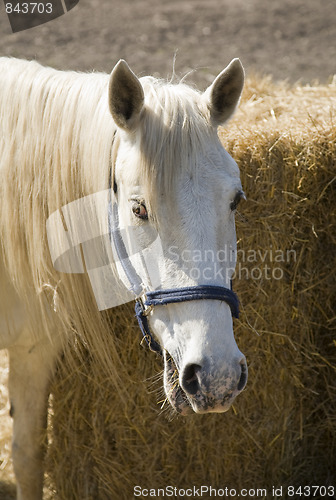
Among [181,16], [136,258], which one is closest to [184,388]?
[136,258]

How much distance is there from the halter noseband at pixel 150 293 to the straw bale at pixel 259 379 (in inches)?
30.1

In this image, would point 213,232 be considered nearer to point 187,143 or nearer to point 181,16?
point 187,143

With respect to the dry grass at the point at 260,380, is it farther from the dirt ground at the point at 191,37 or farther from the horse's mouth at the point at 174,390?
the dirt ground at the point at 191,37

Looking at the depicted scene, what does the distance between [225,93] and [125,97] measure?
338 mm

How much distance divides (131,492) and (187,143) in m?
1.88

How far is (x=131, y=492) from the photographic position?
281cm

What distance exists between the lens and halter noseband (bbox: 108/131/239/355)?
165cm

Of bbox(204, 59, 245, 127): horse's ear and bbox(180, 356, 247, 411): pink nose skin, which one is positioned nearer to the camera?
bbox(180, 356, 247, 411): pink nose skin

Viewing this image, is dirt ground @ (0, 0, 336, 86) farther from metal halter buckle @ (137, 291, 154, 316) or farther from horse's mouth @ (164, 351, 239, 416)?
horse's mouth @ (164, 351, 239, 416)

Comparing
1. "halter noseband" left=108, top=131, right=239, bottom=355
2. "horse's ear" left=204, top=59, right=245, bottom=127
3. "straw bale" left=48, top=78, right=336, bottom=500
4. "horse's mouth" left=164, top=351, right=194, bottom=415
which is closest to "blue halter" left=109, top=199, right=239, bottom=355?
"halter noseband" left=108, top=131, right=239, bottom=355

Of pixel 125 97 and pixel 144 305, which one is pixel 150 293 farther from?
pixel 125 97

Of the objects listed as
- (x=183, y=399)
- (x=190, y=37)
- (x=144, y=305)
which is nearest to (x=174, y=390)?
(x=183, y=399)

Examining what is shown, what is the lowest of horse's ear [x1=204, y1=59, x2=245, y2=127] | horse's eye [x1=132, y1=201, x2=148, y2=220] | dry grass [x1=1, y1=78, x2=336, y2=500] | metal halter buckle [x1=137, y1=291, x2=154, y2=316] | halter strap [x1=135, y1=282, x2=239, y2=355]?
dry grass [x1=1, y1=78, x2=336, y2=500]

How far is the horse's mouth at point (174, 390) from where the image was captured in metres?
1.78
